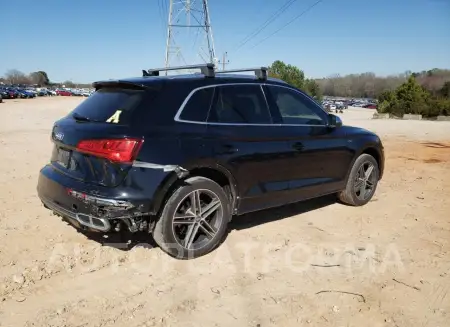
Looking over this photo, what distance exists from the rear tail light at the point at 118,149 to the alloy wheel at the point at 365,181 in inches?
132

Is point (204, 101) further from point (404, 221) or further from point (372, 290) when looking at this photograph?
point (404, 221)

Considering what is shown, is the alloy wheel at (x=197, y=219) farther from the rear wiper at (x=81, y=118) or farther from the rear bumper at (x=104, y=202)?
the rear wiper at (x=81, y=118)

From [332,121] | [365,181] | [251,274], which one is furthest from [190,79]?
[365,181]

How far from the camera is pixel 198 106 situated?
3.76m

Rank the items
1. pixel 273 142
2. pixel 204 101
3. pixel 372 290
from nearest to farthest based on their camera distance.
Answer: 1. pixel 372 290
2. pixel 204 101
3. pixel 273 142

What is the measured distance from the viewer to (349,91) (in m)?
168

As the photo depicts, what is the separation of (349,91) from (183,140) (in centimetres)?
17590

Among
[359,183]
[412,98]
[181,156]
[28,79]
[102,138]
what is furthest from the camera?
[28,79]

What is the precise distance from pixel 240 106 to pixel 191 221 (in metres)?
1.28

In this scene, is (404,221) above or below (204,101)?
below

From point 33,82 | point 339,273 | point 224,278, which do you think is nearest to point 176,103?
point 224,278

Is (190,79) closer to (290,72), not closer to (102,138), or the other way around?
(102,138)

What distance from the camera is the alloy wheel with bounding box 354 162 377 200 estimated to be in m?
5.50

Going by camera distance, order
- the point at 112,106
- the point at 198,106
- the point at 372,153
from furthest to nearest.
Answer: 1. the point at 372,153
2. the point at 198,106
3. the point at 112,106
